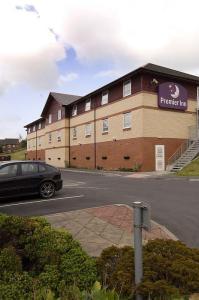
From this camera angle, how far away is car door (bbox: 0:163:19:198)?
1246cm

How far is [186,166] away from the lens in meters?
26.0

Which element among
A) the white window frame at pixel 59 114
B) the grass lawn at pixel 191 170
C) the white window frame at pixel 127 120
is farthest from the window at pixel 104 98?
the white window frame at pixel 59 114

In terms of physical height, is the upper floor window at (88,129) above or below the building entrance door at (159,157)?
above

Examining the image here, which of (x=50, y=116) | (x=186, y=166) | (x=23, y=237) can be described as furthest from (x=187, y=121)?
(x=23, y=237)

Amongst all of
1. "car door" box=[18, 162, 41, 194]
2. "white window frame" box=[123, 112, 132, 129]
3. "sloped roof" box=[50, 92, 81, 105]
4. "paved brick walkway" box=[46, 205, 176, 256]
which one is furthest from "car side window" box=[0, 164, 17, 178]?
"sloped roof" box=[50, 92, 81, 105]

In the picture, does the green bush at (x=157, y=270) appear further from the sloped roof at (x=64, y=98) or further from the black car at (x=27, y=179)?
the sloped roof at (x=64, y=98)

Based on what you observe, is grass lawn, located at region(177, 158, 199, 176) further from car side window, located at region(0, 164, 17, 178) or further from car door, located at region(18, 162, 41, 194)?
car side window, located at region(0, 164, 17, 178)

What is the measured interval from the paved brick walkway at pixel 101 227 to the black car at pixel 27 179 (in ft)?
11.8

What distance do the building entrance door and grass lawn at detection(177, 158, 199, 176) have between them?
2.72 metres

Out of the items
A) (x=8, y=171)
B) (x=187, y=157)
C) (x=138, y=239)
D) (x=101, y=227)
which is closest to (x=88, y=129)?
(x=187, y=157)

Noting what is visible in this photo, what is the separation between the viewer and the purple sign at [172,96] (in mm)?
28625

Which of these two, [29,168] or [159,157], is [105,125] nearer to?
[159,157]

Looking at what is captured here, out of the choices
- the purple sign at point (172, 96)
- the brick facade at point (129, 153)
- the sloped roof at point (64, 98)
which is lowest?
the brick facade at point (129, 153)

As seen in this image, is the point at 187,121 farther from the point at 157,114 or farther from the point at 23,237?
the point at 23,237
